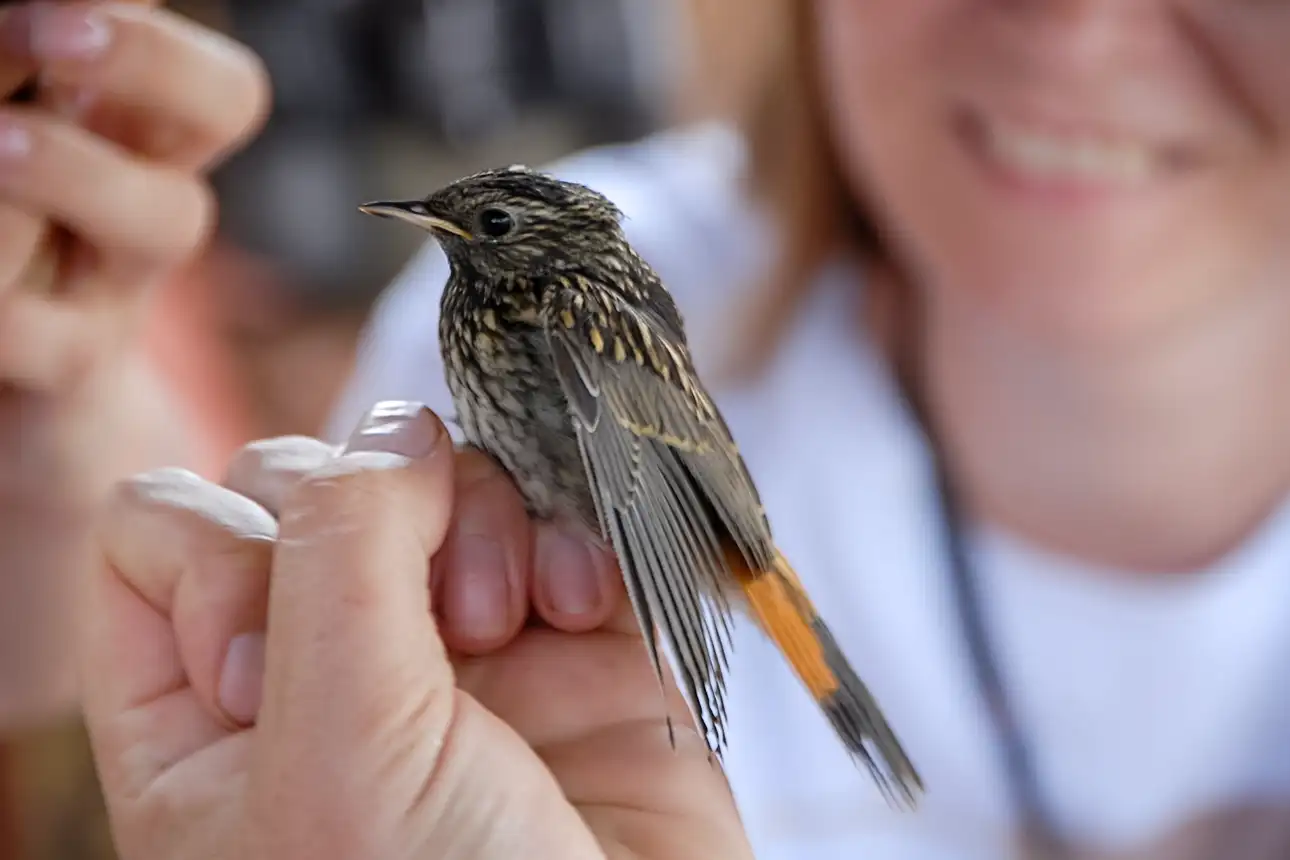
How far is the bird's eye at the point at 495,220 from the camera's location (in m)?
0.87

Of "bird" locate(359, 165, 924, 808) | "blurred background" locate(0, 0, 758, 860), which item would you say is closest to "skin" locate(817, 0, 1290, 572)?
"blurred background" locate(0, 0, 758, 860)

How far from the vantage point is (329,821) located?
27.6 inches

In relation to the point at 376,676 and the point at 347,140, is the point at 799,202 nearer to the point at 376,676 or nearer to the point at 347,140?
the point at 347,140

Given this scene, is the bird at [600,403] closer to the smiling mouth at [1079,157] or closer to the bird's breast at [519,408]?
the bird's breast at [519,408]

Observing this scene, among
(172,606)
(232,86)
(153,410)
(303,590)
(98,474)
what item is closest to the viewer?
(303,590)

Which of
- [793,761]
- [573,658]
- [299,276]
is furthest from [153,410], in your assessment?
[793,761]

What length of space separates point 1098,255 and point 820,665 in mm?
825

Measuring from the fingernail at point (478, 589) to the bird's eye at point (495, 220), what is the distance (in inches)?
9.6

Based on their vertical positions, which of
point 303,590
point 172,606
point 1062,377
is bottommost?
point 172,606

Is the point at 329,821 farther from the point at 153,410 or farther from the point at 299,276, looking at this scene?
the point at 299,276

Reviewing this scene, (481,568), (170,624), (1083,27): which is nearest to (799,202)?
(1083,27)

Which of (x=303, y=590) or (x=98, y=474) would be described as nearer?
(x=303, y=590)

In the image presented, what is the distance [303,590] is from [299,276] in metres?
1.19

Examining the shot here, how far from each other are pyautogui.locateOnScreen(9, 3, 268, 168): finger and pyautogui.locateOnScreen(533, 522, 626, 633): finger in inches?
22.6
